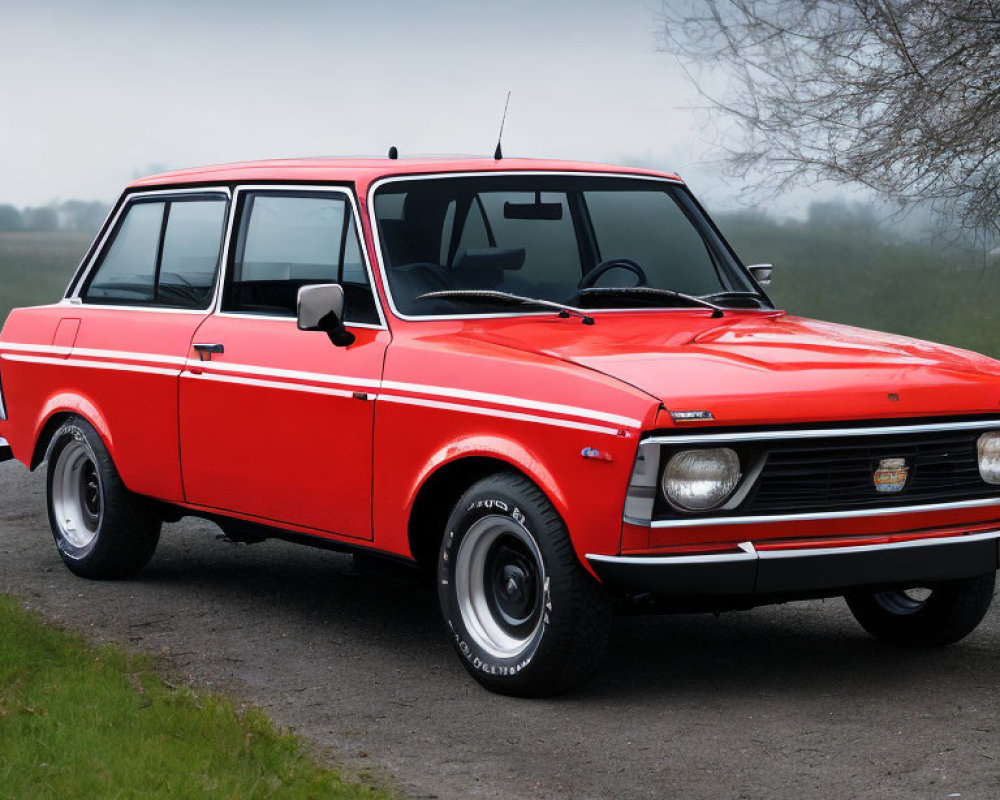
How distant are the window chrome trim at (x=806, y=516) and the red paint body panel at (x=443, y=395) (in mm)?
20

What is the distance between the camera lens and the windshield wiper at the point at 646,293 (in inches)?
283

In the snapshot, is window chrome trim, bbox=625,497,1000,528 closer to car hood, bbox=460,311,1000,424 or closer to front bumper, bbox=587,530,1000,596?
front bumper, bbox=587,530,1000,596

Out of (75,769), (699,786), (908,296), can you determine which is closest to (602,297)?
(699,786)

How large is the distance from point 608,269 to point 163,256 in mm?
2274

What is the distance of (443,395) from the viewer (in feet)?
21.0

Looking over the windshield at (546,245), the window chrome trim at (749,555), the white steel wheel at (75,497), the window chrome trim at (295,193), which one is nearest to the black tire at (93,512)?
the white steel wheel at (75,497)

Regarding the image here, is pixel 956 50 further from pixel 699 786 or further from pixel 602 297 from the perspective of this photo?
pixel 699 786

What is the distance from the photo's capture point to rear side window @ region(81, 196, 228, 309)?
26.3 ft

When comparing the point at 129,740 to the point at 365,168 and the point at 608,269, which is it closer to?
the point at 365,168

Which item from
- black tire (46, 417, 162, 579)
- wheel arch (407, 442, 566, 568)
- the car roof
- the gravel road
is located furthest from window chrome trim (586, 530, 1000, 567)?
black tire (46, 417, 162, 579)

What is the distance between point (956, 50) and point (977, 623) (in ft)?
23.8

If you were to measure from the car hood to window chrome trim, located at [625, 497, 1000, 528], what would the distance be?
12.6 inches

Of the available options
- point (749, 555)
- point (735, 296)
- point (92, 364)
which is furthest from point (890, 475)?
point (92, 364)

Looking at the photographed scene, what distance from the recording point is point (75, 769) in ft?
17.0
